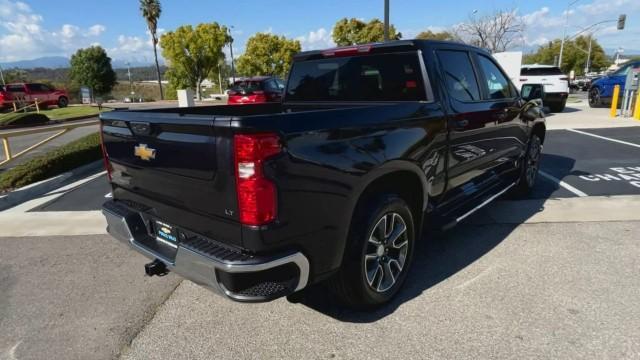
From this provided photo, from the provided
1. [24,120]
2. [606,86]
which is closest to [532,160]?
[606,86]

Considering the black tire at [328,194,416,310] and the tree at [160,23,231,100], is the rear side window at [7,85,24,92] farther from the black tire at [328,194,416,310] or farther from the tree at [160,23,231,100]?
the black tire at [328,194,416,310]

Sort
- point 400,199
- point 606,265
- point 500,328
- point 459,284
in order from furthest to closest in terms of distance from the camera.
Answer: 1. point 606,265
2. point 459,284
3. point 400,199
4. point 500,328

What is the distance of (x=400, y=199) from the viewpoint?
290cm

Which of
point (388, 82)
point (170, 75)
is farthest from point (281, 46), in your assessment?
point (388, 82)

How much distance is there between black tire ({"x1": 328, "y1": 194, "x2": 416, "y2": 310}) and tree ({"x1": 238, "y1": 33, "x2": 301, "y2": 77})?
2034 inches

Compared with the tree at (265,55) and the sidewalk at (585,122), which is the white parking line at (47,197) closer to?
the sidewalk at (585,122)

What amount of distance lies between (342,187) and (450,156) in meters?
1.42

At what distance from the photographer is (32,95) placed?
26.5 m

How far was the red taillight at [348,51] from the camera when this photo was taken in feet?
11.6

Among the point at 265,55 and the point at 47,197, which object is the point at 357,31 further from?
the point at 47,197

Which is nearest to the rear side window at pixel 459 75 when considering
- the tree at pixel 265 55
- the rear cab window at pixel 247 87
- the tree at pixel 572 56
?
the rear cab window at pixel 247 87

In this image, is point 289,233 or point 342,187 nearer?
point 289,233

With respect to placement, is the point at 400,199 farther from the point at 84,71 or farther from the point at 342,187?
the point at 84,71

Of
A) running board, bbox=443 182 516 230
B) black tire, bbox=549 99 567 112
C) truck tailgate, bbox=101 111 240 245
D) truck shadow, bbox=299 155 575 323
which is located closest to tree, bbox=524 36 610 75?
black tire, bbox=549 99 567 112
